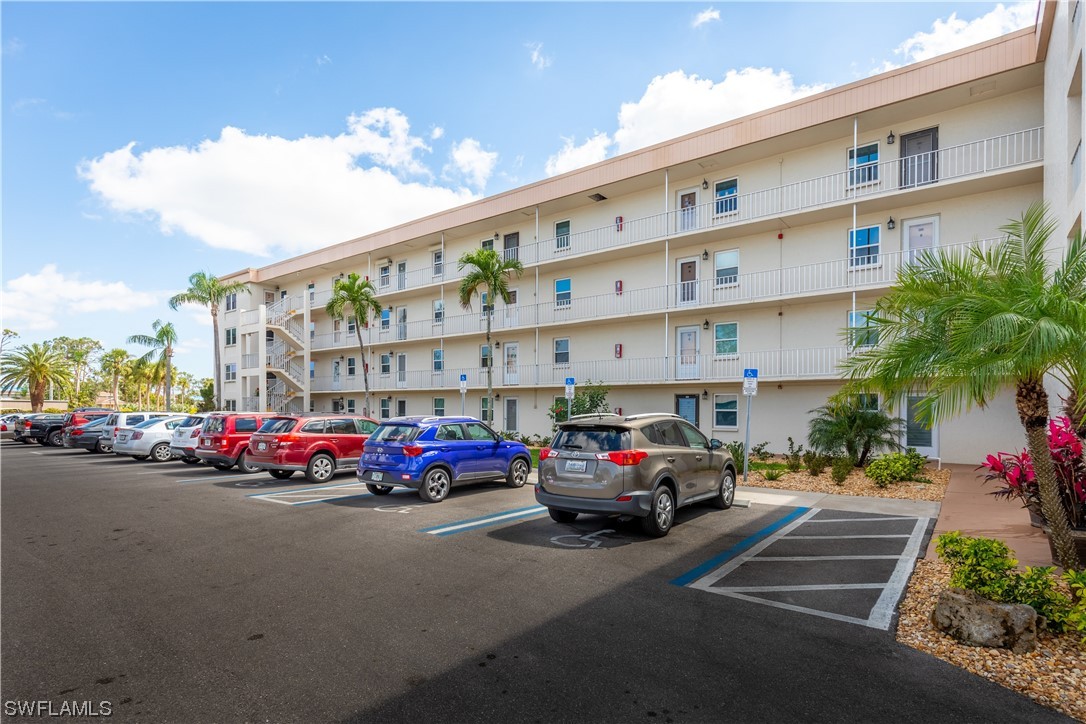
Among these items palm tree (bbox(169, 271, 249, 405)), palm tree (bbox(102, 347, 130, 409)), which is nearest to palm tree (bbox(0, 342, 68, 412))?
palm tree (bbox(102, 347, 130, 409))

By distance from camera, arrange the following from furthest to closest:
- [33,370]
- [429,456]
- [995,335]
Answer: [33,370], [429,456], [995,335]

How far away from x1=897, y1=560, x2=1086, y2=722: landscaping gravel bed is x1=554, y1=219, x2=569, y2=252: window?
22105 millimetres

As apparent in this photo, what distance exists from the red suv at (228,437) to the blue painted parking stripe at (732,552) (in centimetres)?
1356

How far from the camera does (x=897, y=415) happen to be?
16672 millimetres

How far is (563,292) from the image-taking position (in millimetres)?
26156

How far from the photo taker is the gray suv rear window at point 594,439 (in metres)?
8.21

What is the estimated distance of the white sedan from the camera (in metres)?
20.2

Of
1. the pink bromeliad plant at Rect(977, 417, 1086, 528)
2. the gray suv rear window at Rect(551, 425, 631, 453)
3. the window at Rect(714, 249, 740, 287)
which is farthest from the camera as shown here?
the window at Rect(714, 249, 740, 287)

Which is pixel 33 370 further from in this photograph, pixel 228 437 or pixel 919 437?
pixel 919 437

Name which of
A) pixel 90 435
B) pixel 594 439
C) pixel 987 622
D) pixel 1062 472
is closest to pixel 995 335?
pixel 987 622

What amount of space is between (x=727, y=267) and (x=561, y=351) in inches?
330

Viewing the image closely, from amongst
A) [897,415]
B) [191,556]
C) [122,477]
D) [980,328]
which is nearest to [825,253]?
[897,415]

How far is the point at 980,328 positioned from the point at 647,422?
14.8 ft

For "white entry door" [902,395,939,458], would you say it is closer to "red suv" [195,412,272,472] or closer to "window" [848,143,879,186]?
"window" [848,143,879,186]
